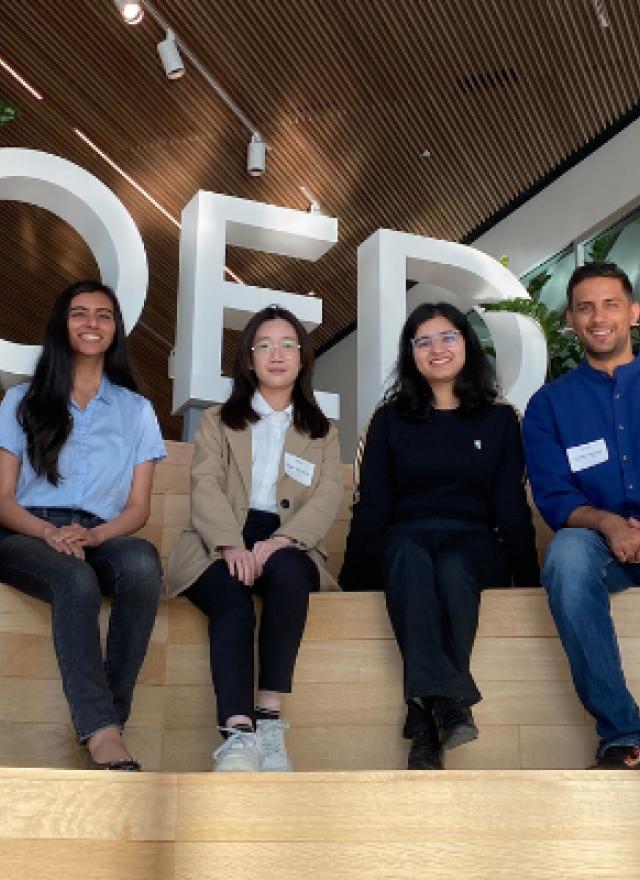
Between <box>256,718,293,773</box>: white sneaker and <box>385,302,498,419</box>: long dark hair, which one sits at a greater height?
<box>385,302,498,419</box>: long dark hair

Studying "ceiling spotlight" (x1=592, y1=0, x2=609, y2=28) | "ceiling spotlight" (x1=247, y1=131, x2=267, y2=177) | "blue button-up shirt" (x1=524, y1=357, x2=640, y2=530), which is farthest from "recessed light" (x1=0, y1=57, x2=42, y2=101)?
"blue button-up shirt" (x1=524, y1=357, x2=640, y2=530)

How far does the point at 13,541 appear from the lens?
97.3 inches

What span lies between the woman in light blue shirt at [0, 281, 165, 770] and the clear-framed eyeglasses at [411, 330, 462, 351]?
72cm

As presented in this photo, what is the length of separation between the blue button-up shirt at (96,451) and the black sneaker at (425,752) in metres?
0.94

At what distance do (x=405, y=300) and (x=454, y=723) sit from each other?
272 centimetres

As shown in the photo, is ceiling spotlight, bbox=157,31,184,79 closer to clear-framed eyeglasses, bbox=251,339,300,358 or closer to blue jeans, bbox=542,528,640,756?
clear-framed eyeglasses, bbox=251,339,300,358

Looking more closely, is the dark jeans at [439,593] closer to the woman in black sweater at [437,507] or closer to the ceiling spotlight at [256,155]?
the woman in black sweater at [437,507]

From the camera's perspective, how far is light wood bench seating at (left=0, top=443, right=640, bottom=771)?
235cm

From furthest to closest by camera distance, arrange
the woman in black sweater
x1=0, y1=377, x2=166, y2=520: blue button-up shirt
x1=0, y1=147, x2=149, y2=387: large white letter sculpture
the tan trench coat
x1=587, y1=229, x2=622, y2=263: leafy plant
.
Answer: x1=587, y1=229, x2=622, y2=263: leafy plant, x1=0, y1=147, x2=149, y2=387: large white letter sculpture, x1=0, y1=377, x2=166, y2=520: blue button-up shirt, the tan trench coat, the woman in black sweater

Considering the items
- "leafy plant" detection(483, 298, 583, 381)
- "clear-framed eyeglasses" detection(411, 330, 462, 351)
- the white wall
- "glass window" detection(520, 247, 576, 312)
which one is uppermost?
the white wall

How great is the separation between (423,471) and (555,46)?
4445 millimetres

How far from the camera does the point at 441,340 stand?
2.89 m

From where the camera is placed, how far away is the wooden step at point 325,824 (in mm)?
1691

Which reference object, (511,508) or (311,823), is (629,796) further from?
(511,508)
